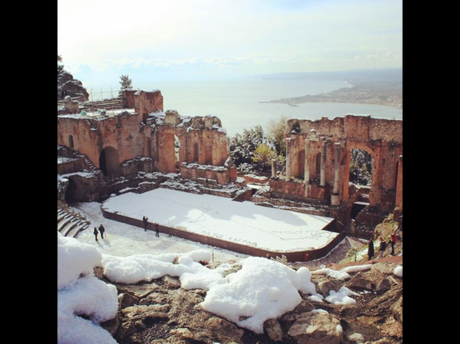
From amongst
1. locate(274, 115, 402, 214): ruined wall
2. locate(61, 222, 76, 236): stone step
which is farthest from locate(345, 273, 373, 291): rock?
locate(61, 222, 76, 236): stone step

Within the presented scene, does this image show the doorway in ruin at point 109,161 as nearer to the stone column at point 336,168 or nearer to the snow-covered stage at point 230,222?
the snow-covered stage at point 230,222

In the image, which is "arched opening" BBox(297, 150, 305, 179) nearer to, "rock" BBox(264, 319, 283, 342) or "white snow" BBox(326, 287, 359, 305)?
"white snow" BBox(326, 287, 359, 305)

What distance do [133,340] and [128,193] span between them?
18.7m

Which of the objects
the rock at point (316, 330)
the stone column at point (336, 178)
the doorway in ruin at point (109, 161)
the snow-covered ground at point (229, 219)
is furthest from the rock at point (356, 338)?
the doorway in ruin at point (109, 161)

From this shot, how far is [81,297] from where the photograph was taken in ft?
16.4

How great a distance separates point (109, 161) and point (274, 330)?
2196cm

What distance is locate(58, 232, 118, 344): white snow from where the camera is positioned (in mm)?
4484

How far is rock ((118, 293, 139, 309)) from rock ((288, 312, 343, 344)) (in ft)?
7.25

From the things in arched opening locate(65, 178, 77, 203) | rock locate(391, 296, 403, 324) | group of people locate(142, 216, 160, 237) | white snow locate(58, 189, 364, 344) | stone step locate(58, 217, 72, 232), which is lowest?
group of people locate(142, 216, 160, 237)

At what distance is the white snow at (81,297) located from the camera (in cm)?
448

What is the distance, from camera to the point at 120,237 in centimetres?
1792
